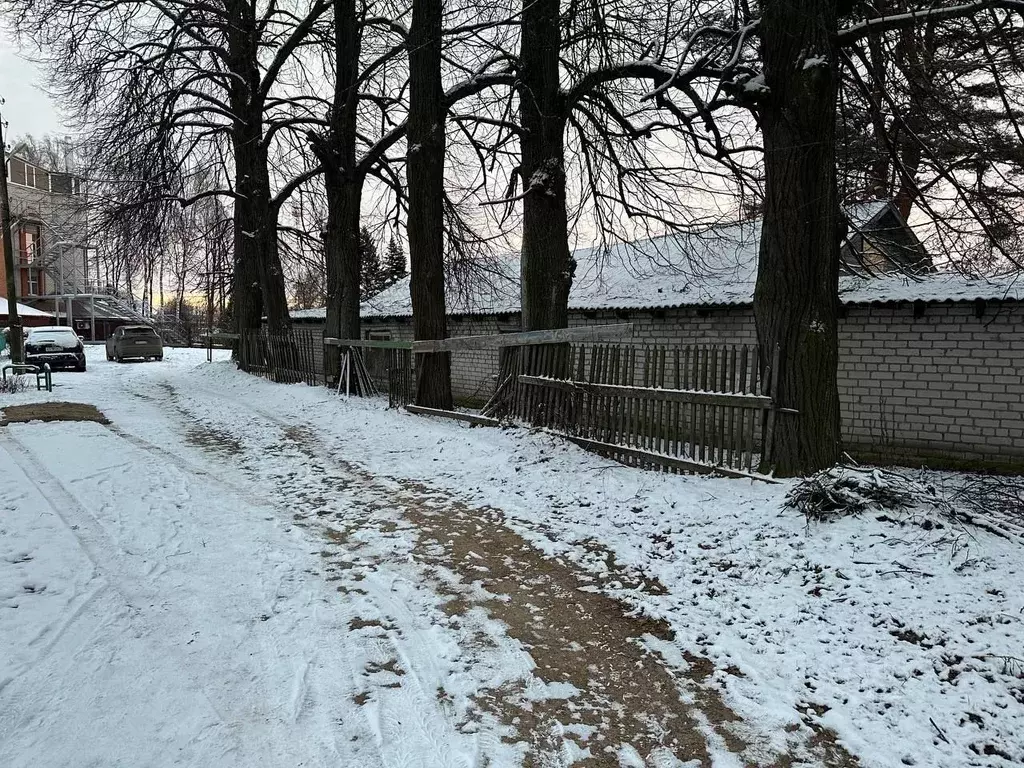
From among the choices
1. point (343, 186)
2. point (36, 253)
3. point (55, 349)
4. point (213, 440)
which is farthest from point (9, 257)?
point (36, 253)

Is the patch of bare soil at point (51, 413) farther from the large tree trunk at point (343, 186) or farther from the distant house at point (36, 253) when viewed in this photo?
the distant house at point (36, 253)

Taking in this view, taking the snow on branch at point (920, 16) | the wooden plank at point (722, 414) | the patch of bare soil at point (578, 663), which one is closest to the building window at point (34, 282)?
the patch of bare soil at point (578, 663)

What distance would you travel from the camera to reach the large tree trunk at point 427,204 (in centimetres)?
1148

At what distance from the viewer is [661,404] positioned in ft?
22.9

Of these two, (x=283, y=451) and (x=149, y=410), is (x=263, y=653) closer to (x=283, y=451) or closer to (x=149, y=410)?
(x=283, y=451)

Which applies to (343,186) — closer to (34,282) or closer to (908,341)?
(908,341)

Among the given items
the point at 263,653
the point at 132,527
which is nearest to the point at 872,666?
the point at 263,653

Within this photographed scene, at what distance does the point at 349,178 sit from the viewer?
15.0m

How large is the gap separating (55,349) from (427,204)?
1727 centimetres

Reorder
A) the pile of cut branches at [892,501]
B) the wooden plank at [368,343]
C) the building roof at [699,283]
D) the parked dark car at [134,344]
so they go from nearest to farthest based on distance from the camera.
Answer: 1. the pile of cut branches at [892,501]
2. the building roof at [699,283]
3. the wooden plank at [368,343]
4. the parked dark car at [134,344]

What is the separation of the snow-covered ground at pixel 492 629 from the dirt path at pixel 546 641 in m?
0.02

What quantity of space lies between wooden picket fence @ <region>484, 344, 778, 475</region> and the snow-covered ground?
51 cm

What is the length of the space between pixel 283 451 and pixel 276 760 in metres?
6.47

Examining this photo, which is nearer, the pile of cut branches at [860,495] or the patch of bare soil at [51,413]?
the pile of cut branches at [860,495]
